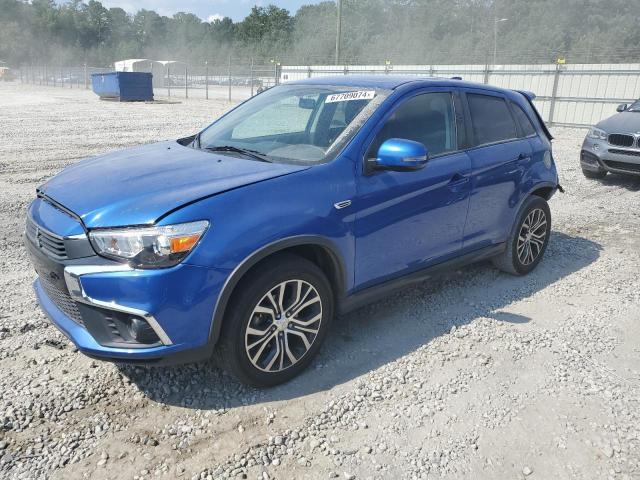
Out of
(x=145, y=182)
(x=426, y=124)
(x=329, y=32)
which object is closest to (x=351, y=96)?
(x=426, y=124)

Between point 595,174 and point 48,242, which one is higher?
point 48,242

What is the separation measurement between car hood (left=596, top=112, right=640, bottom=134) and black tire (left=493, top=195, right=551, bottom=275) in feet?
15.1

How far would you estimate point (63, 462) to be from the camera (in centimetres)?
260

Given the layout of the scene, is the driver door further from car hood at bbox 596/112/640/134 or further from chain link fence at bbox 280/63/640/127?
chain link fence at bbox 280/63/640/127

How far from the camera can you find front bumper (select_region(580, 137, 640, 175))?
847 cm

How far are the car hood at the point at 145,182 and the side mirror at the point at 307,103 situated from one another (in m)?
0.83

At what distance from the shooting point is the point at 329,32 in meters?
73.4

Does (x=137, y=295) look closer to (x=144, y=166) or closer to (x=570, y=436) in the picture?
(x=144, y=166)

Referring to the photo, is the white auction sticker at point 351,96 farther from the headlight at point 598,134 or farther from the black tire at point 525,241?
the headlight at point 598,134

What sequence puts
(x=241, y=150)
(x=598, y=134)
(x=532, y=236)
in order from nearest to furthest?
(x=241, y=150)
(x=532, y=236)
(x=598, y=134)

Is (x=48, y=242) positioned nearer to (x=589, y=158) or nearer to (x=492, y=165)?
(x=492, y=165)

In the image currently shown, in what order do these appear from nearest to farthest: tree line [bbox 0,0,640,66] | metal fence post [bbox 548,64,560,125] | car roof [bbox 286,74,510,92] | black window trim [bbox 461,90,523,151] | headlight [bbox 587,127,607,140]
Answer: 1. car roof [bbox 286,74,510,92]
2. black window trim [bbox 461,90,523,151]
3. headlight [bbox 587,127,607,140]
4. metal fence post [bbox 548,64,560,125]
5. tree line [bbox 0,0,640,66]

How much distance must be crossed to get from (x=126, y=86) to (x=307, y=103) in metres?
27.4

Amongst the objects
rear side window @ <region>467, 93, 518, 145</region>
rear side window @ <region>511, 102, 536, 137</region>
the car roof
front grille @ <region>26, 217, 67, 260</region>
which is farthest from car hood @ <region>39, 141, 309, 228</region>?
rear side window @ <region>511, 102, 536, 137</region>
